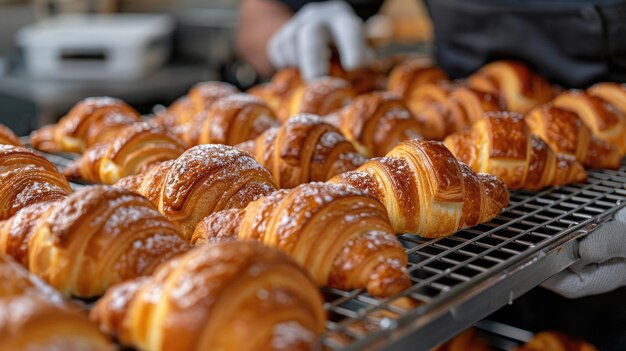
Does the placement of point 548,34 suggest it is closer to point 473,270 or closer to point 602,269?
point 602,269

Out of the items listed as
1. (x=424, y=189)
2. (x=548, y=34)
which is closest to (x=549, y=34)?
(x=548, y=34)

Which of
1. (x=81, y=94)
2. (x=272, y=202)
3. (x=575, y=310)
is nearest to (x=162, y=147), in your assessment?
(x=272, y=202)

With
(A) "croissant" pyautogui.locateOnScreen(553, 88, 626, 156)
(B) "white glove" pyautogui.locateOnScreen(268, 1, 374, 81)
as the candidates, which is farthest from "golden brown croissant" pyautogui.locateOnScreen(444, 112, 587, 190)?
(B) "white glove" pyautogui.locateOnScreen(268, 1, 374, 81)

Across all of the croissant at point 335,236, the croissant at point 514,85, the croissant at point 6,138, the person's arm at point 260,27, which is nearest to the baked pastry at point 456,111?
the croissant at point 514,85

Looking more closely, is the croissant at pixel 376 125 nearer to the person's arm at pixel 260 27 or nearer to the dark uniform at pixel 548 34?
the dark uniform at pixel 548 34

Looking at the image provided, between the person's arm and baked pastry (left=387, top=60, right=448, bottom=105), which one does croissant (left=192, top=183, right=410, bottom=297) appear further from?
the person's arm
